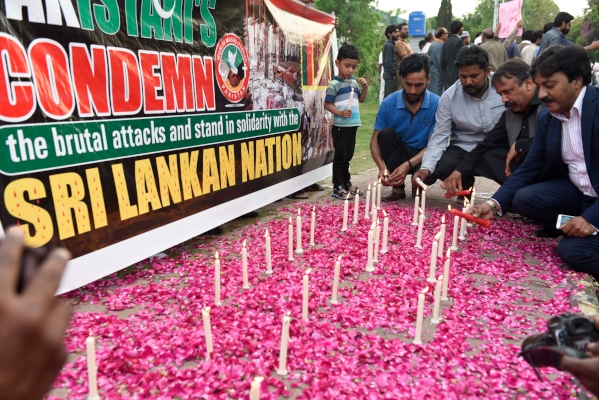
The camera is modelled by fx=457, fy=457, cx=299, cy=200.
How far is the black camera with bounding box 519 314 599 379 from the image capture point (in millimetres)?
1522

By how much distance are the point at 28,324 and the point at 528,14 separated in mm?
72533

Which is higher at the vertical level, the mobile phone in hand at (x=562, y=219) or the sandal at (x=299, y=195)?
the mobile phone in hand at (x=562, y=219)

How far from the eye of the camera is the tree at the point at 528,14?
58.5 meters

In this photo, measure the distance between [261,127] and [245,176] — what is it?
0.64 metres

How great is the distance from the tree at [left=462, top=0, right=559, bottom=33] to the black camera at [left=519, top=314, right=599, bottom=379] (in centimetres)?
6235

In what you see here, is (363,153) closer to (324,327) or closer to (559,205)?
(559,205)

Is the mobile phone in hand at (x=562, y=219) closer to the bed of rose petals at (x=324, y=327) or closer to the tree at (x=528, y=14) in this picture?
the bed of rose petals at (x=324, y=327)

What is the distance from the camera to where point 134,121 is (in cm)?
364

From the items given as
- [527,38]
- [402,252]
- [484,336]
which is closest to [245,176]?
[402,252]

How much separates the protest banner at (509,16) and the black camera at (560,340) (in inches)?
482

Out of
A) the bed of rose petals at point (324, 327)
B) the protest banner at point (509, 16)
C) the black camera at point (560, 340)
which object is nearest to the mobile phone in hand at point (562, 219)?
the bed of rose petals at point (324, 327)

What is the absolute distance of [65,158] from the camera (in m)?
3.12

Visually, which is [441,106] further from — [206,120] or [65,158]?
[65,158]

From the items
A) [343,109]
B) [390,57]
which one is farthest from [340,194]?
[390,57]
